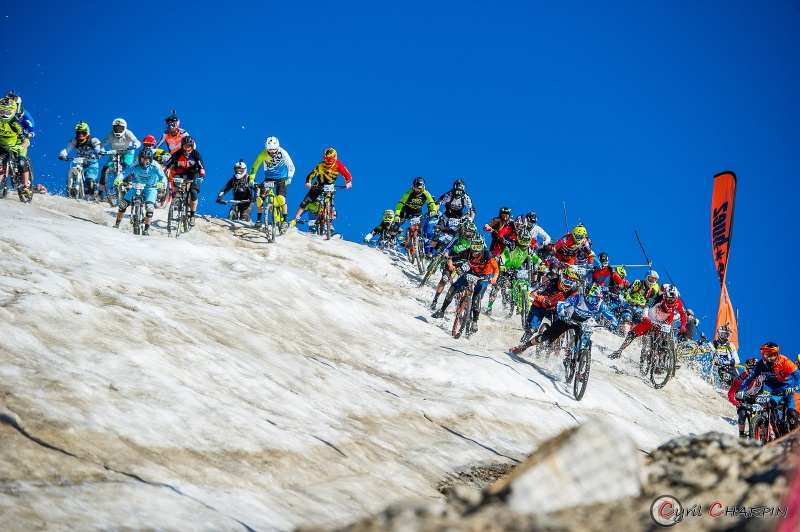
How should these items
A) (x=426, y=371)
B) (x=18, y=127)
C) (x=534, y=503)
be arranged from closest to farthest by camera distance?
(x=534, y=503), (x=426, y=371), (x=18, y=127)

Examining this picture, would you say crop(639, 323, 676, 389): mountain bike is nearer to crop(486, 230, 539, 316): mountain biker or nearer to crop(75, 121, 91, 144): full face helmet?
crop(486, 230, 539, 316): mountain biker

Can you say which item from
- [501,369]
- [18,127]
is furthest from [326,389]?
[18,127]

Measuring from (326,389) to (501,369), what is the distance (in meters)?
5.93

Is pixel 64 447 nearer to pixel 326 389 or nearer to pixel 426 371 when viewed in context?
pixel 326 389

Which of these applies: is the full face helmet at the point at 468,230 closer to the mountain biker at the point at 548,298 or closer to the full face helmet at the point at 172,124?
the mountain biker at the point at 548,298

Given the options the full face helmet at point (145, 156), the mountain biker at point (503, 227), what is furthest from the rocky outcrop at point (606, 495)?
the mountain biker at point (503, 227)

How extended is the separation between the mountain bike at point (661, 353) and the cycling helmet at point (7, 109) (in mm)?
19468

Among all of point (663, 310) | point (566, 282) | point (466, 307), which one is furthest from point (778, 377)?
point (466, 307)

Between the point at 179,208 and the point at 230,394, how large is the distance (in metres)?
13.2

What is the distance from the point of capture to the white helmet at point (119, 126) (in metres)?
22.7

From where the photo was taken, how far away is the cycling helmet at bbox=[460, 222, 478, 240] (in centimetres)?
1898

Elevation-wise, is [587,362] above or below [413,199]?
below

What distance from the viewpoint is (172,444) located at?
671cm

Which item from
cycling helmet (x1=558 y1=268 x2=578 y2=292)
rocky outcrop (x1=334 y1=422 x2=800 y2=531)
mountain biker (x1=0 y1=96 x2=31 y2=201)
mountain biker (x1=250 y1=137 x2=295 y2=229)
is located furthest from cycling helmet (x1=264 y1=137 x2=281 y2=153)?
rocky outcrop (x1=334 y1=422 x2=800 y2=531)
